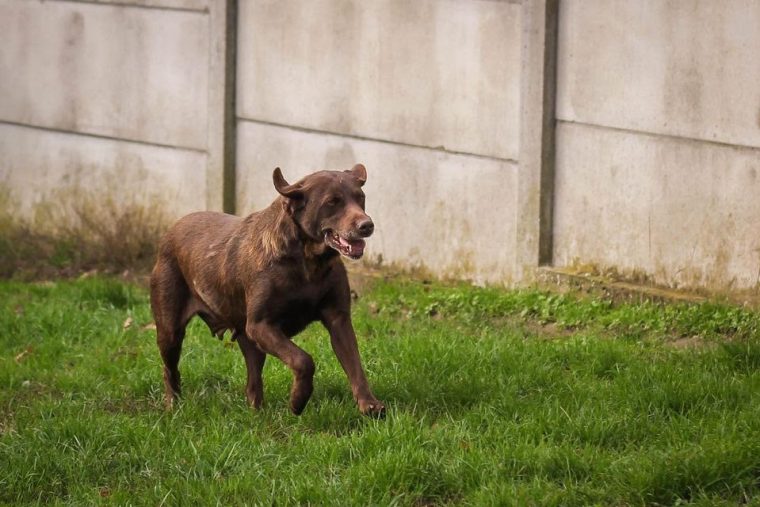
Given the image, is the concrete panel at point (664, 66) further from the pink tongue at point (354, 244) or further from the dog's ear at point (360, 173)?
the pink tongue at point (354, 244)

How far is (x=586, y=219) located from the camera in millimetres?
8930

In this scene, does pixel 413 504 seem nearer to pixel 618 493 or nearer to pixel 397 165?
pixel 618 493

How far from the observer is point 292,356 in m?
6.68

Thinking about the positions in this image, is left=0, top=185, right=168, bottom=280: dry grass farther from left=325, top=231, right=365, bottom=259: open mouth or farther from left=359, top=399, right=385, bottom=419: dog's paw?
left=359, top=399, right=385, bottom=419: dog's paw

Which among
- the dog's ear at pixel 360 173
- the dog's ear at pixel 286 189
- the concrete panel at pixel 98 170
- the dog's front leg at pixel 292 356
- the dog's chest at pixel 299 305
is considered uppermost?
the dog's ear at pixel 360 173

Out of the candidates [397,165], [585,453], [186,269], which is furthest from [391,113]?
[585,453]

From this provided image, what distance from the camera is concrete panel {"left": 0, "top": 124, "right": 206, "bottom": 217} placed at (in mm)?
11445

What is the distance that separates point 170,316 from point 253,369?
1.94 feet

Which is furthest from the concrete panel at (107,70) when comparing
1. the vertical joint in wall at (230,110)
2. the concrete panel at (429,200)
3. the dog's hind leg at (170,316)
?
the dog's hind leg at (170,316)

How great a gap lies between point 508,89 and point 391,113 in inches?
39.7

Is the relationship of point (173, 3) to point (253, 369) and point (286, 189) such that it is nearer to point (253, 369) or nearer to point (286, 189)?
point (253, 369)

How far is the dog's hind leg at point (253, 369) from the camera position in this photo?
724 cm

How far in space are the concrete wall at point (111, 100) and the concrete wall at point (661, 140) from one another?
3244mm

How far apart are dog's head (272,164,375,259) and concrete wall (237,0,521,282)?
2626mm
